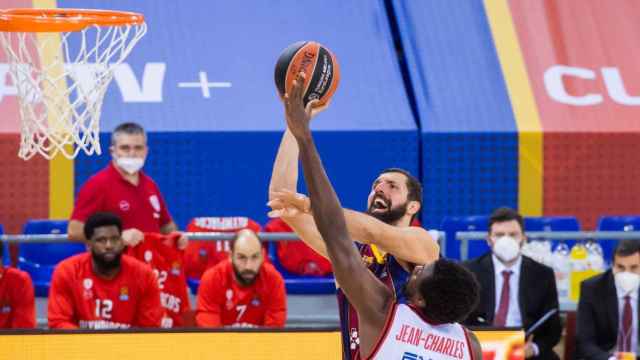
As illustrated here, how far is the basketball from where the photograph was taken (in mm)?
5129

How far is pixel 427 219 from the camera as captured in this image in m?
10.5

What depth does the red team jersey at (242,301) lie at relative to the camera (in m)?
8.35

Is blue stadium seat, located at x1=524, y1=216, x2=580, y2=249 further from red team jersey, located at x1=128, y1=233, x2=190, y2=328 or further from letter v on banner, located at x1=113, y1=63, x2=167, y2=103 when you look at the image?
letter v on banner, located at x1=113, y1=63, x2=167, y2=103

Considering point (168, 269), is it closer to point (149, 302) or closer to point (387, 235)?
point (149, 302)

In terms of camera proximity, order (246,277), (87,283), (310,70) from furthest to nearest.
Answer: (246,277), (87,283), (310,70)

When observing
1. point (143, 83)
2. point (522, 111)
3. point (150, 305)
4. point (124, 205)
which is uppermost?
point (143, 83)

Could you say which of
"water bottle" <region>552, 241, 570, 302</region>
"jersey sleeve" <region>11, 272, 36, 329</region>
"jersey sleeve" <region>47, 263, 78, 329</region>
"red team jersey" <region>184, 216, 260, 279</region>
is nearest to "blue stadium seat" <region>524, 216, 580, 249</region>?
"water bottle" <region>552, 241, 570, 302</region>

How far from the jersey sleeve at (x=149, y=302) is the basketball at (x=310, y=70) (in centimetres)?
316

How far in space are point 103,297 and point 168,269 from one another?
0.62 meters

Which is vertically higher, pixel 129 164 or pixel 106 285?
pixel 129 164

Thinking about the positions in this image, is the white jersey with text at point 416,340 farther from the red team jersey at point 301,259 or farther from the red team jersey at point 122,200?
the red team jersey at point 301,259

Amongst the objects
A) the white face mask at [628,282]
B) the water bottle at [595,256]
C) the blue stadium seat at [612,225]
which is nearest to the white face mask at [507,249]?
the white face mask at [628,282]

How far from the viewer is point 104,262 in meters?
8.13

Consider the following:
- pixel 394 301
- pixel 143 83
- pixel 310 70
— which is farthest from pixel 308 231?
pixel 143 83
